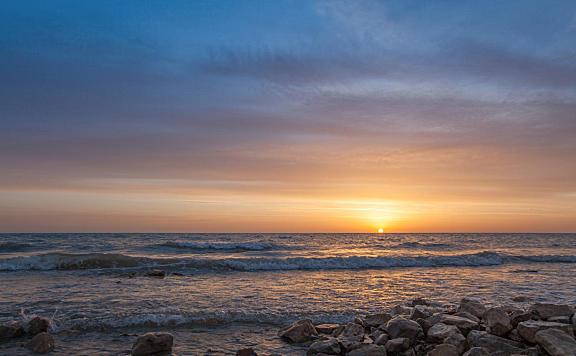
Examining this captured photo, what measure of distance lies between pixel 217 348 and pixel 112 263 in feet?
61.6

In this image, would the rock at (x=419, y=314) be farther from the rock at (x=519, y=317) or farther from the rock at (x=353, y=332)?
the rock at (x=519, y=317)

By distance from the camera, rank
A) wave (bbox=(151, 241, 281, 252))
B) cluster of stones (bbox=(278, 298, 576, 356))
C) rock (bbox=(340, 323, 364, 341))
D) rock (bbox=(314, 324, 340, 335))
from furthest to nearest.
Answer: wave (bbox=(151, 241, 281, 252)), rock (bbox=(314, 324, 340, 335)), rock (bbox=(340, 323, 364, 341)), cluster of stones (bbox=(278, 298, 576, 356))

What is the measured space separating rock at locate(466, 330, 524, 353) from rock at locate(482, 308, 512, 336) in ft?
0.97

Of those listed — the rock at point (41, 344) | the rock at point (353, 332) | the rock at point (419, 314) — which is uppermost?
the rock at point (419, 314)

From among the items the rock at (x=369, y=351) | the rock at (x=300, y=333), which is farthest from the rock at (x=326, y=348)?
the rock at (x=300, y=333)

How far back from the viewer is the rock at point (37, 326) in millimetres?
8695

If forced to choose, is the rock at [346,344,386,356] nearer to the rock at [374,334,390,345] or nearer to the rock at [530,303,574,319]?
the rock at [374,334,390,345]

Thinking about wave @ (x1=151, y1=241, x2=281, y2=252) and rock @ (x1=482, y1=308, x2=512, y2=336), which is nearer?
rock @ (x1=482, y1=308, x2=512, y2=336)

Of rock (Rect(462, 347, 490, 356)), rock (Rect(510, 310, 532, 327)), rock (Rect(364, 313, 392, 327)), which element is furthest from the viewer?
rock (Rect(364, 313, 392, 327))

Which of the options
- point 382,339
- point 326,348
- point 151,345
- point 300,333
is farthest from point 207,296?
point 382,339

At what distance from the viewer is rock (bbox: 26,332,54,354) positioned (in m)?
7.59

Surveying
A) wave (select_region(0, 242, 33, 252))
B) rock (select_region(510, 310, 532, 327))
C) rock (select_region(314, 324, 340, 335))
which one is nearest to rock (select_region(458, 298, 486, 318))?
rock (select_region(510, 310, 532, 327))

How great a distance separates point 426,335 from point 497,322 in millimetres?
1232

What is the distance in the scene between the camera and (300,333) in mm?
8391
